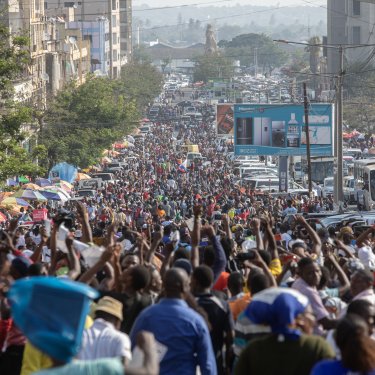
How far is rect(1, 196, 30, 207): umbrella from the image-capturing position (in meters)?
34.6

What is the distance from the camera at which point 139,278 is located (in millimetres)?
8953

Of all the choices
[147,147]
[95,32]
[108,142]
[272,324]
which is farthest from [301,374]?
[95,32]

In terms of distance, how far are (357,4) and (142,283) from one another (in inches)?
4530

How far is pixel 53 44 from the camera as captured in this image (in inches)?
3071

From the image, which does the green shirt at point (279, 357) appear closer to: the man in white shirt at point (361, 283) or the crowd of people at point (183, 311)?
the crowd of people at point (183, 311)

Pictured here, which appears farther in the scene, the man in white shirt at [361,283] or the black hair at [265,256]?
the black hair at [265,256]

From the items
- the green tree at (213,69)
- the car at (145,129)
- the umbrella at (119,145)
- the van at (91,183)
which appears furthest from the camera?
the green tree at (213,69)

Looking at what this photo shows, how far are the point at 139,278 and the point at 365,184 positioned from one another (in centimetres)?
3131

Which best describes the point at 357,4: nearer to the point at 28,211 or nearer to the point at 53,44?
the point at 53,44

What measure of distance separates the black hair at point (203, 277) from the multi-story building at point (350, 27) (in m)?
110

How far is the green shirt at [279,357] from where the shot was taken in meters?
6.44

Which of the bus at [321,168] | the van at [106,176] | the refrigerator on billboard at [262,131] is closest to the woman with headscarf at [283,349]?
the van at [106,176]

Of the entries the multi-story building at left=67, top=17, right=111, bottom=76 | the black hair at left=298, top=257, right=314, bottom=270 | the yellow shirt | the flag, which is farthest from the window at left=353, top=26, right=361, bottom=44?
the black hair at left=298, top=257, right=314, bottom=270

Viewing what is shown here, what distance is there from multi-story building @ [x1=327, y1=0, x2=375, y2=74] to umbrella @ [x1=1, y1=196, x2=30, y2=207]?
8473 cm
